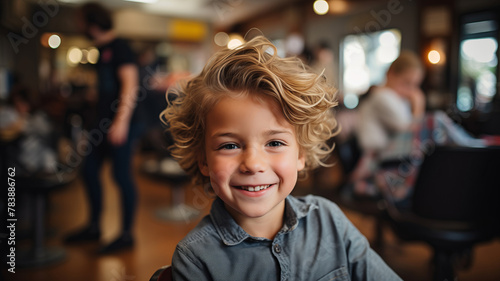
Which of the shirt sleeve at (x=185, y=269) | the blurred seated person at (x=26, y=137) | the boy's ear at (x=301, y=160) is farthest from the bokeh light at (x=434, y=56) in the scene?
the shirt sleeve at (x=185, y=269)

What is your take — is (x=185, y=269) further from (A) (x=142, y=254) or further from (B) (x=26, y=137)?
(B) (x=26, y=137)

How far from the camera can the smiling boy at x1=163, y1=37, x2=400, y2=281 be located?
630 millimetres

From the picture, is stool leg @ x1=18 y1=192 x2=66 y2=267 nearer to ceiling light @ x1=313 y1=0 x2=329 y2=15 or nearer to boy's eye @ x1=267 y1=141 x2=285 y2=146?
boy's eye @ x1=267 y1=141 x2=285 y2=146

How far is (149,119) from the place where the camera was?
2297 millimetres

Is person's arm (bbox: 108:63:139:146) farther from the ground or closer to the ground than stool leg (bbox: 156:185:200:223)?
farther from the ground

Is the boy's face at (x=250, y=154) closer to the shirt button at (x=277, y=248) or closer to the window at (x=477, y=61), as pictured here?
the shirt button at (x=277, y=248)

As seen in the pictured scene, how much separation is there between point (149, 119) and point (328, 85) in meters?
1.73

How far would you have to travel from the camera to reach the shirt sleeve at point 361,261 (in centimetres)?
71

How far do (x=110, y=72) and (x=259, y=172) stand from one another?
179 cm

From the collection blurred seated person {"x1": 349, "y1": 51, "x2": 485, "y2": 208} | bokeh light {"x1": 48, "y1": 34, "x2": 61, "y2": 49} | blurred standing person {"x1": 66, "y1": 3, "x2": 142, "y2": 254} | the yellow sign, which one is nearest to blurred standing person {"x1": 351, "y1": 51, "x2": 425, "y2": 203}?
blurred seated person {"x1": 349, "y1": 51, "x2": 485, "y2": 208}

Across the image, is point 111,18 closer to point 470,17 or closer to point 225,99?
point 225,99

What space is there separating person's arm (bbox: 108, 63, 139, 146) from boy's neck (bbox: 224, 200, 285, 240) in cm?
158

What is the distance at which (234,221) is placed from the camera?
696 millimetres

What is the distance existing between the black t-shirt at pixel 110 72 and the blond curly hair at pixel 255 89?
1501 mm
